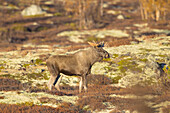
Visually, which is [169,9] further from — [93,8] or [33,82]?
[33,82]

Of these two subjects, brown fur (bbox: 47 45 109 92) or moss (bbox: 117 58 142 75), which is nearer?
brown fur (bbox: 47 45 109 92)

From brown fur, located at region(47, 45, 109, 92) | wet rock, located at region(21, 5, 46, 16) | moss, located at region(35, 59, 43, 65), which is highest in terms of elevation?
brown fur, located at region(47, 45, 109, 92)

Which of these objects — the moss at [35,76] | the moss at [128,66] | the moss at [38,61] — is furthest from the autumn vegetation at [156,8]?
the moss at [35,76]

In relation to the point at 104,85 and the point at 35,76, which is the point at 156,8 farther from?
the point at 35,76

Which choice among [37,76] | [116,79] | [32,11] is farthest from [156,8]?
[37,76]

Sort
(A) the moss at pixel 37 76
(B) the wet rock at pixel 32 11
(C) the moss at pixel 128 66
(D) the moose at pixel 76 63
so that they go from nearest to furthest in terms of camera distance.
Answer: (D) the moose at pixel 76 63 → (C) the moss at pixel 128 66 → (A) the moss at pixel 37 76 → (B) the wet rock at pixel 32 11

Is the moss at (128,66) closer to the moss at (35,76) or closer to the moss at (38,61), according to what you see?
the moss at (35,76)

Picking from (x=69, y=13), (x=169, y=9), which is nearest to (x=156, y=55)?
(x=169, y=9)

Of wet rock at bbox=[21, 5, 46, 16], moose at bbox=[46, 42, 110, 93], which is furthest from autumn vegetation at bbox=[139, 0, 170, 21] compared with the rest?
moose at bbox=[46, 42, 110, 93]

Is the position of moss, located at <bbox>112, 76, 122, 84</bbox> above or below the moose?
below

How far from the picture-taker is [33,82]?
19.7 meters

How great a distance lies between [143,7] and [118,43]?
2174 inches

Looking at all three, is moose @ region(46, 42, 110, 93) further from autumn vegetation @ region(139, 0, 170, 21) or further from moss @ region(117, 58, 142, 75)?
autumn vegetation @ region(139, 0, 170, 21)

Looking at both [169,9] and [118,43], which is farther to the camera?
[169,9]
